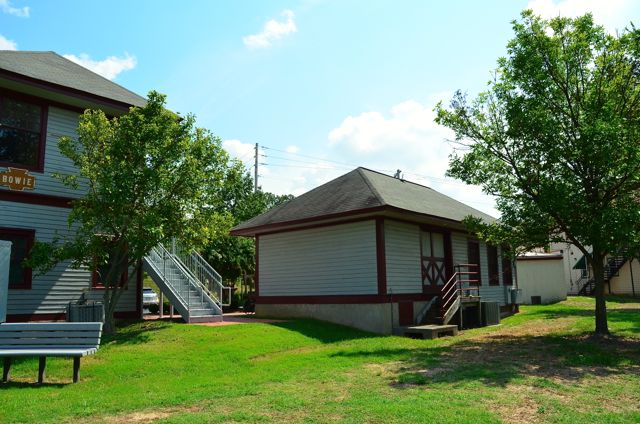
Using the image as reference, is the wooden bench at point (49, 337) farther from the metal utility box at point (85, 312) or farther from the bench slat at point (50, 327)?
the metal utility box at point (85, 312)

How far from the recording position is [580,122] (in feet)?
42.4

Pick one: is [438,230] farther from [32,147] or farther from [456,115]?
[32,147]

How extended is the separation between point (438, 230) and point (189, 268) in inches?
369

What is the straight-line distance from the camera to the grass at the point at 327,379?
21.7 feet

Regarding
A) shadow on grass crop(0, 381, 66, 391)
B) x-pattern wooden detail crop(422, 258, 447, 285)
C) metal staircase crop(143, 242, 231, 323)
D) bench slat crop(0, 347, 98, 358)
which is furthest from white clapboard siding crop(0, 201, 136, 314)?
x-pattern wooden detail crop(422, 258, 447, 285)

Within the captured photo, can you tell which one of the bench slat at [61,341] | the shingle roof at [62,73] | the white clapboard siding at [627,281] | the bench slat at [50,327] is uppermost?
the shingle roof at [62,73]

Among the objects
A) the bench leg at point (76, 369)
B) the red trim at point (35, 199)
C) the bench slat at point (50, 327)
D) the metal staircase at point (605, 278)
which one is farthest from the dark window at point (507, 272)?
the bench leg at point (76, 369)

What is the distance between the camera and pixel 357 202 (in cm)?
1659

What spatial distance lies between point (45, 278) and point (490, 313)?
583 inches

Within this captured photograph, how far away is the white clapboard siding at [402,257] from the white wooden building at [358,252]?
3 cm

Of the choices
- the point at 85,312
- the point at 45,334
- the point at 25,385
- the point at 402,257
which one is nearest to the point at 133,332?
the point at 85,312

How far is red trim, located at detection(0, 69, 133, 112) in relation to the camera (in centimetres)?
1340

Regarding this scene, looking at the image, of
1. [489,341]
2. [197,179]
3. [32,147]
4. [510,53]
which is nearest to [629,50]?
[510,53]

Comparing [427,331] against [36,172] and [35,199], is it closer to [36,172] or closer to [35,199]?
[35,199]
